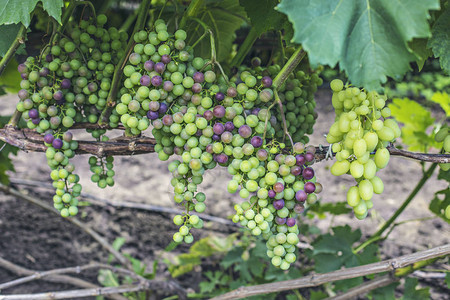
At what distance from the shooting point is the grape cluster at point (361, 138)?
0.61 meters

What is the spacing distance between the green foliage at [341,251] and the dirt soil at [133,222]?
496 mm

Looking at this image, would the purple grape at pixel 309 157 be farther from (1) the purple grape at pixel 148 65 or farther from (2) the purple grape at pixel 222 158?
(1) the purple grape at pixel 148 65

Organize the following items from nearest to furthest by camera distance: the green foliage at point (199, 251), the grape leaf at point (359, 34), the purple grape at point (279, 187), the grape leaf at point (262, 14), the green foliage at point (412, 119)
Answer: the grape leaf at point (359, 34)
the purple grape at point (279, 187)
the grape leaf at point (262, 14)
the green foliage at point (412, 119)
the green foliage at point (199, 251)

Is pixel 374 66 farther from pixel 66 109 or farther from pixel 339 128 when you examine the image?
pixel 66 109

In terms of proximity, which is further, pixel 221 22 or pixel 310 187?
pixel 221 22

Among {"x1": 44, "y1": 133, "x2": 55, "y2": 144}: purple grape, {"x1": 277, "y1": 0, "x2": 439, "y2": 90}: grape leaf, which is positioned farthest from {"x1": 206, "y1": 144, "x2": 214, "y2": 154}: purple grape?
{"x1": 44, "y1": 133, "x2": 55, "y2": 144}: purple grape

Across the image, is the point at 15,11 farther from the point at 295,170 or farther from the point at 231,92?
the point at 295,170

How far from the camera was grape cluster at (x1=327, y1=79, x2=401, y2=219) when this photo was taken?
612 mm

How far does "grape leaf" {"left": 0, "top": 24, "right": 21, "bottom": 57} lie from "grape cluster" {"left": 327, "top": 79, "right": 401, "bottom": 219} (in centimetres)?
63

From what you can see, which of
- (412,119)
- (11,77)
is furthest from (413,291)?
(11,77)

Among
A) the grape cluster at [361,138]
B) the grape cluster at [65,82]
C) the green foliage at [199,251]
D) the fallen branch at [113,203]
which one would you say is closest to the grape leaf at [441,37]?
the grape cluster at [361,138]

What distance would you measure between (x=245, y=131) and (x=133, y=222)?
1587 mm

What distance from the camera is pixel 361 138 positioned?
0.62 meters

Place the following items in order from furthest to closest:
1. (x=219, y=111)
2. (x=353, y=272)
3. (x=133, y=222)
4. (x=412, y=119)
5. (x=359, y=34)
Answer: (x=133, y=222) → (x=412, y=119) → (x=353, y=272) → (x=219, y=111) → (x=359, y=34)
